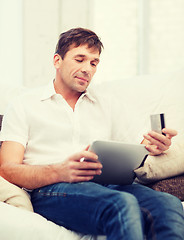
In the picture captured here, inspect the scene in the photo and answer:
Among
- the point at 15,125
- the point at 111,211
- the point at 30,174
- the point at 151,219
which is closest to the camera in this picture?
the point at 111,211

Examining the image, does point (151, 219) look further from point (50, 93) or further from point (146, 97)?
point (146, 97)

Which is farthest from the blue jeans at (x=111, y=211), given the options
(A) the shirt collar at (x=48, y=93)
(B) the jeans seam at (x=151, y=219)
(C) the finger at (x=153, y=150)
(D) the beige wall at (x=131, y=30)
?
(D) the beige wall at (x=131, y=30)

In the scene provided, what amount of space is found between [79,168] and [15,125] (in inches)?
14.4

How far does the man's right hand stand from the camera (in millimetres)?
1214

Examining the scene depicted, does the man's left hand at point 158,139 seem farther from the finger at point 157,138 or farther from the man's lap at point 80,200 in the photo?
the man's lap at point 80,200

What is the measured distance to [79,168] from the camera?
1.23m

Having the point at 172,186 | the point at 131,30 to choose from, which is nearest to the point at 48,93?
the point at 172,186

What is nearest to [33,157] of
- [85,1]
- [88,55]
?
[88,55]

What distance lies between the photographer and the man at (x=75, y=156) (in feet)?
3.68

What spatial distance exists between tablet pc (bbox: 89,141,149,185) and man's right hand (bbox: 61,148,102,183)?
3cm

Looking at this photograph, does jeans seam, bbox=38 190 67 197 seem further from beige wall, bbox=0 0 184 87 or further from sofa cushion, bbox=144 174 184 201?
beige wall, bbox=0 0 184 87

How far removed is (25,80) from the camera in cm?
304

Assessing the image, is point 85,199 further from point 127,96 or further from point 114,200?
point 127,96

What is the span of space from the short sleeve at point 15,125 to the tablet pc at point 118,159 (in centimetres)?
32
